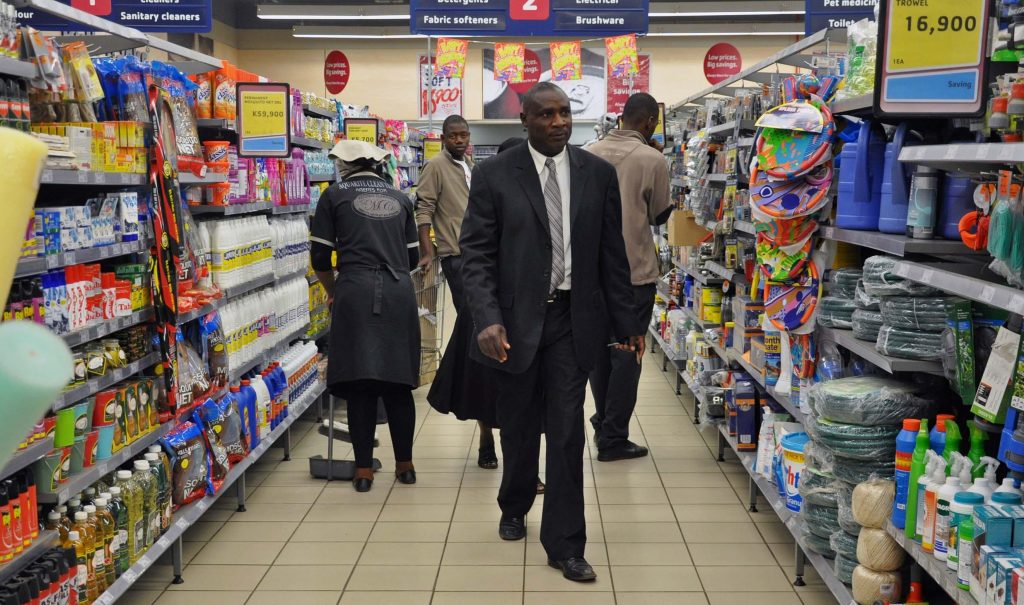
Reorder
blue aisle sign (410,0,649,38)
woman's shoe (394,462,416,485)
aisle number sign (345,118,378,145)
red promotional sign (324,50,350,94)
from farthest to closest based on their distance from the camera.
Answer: red promotional sign (324,50,350,94)
blue aisle sign (410,0,649,38)
aisle number sign (345,118,378,145)
woman's shoe (394,462,416,485)

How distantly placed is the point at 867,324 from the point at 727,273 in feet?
8.10

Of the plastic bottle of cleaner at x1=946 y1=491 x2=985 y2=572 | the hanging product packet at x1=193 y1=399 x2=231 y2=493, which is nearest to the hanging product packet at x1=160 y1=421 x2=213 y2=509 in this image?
the hanging product packet at x1=193 y1=399 x2=231 y2=493

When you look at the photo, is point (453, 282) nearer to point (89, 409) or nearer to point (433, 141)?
point (89, 409)

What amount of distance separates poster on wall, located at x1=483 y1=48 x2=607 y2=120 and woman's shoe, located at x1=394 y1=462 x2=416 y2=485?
1467 cm

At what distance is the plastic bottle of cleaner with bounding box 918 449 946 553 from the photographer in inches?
107

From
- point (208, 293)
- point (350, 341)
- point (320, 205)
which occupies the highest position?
point (320, 205)

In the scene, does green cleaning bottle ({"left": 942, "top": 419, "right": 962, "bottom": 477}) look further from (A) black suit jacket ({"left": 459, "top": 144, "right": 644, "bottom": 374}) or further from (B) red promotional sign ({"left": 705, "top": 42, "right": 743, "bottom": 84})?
(B) red promotional sign ({"left": 705, "top": 42, "right": 743, "bottom": 84})

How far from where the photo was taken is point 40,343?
0.58 metres

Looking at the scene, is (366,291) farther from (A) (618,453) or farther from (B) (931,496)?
(B) (931,496)

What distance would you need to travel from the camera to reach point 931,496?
2.72m

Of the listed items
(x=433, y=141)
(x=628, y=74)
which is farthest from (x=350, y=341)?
(x=628, y=74)

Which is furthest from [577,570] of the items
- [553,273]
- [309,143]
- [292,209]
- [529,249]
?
[309,143]

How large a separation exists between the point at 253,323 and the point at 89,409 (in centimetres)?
199

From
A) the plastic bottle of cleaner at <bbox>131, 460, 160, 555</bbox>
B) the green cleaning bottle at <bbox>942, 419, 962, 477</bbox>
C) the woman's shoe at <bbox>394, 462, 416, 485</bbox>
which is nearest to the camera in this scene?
the green cleaning bottle at <bbox>942, 419, 962, 477</bbox>
